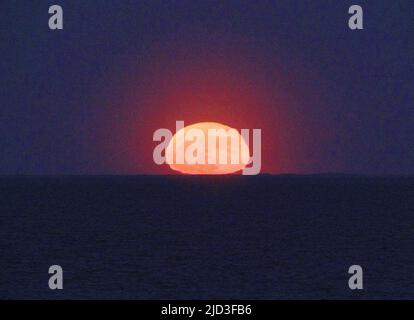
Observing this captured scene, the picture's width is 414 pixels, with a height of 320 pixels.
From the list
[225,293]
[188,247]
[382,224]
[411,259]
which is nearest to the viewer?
[225,293]

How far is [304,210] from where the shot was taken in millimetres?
109188

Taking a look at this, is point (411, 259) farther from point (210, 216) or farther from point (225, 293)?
point (210, 216)

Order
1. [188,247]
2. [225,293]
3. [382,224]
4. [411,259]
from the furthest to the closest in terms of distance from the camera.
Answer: [382,224]
[188,247]
[411,259]
[225,293]

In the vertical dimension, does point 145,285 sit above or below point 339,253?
below

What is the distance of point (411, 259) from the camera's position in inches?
2147

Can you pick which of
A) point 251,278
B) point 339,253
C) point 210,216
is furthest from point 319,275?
point 210,216
